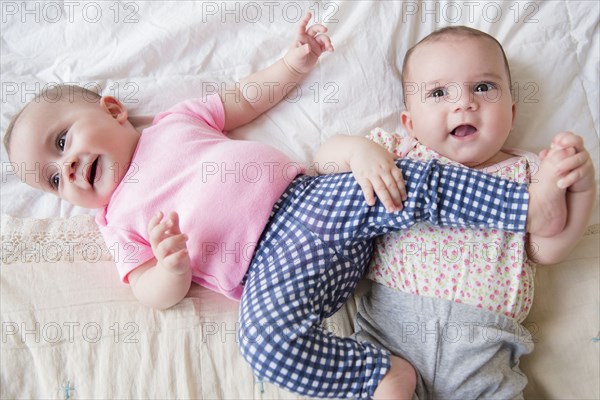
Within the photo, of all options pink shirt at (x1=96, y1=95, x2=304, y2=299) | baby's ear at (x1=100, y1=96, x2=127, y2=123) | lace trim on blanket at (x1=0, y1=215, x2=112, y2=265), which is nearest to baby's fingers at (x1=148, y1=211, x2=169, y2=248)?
pink shirt at (x1=96, y1=95, x2=304, y2=299)

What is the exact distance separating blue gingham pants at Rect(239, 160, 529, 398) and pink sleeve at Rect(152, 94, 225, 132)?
0.92ft

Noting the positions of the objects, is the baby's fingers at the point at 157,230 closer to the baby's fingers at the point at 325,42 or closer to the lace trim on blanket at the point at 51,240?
the lace trim on blanket at the point at 51,240

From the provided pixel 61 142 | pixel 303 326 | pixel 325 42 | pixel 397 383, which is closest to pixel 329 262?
pixel 303 326

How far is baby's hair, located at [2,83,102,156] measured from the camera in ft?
3.71

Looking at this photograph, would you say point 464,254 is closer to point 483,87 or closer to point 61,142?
point 483,87

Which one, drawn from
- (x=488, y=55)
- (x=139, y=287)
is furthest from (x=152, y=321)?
(x=488, y=55)

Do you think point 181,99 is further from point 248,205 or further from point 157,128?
point 248,205

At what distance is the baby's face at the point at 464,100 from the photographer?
3.49 ft

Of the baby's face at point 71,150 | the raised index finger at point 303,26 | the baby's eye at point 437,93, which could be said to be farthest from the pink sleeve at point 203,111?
the baby's eye at point 437,93

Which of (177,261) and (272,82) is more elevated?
(272,82)

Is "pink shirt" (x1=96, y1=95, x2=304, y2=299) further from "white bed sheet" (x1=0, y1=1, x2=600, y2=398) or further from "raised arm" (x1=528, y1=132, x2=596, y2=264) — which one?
"raised arm" (x1=528, y1=132, x2=596, y2=264)

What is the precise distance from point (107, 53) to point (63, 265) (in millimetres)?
496

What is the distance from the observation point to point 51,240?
112 cm

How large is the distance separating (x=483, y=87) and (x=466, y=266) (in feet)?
1.17
